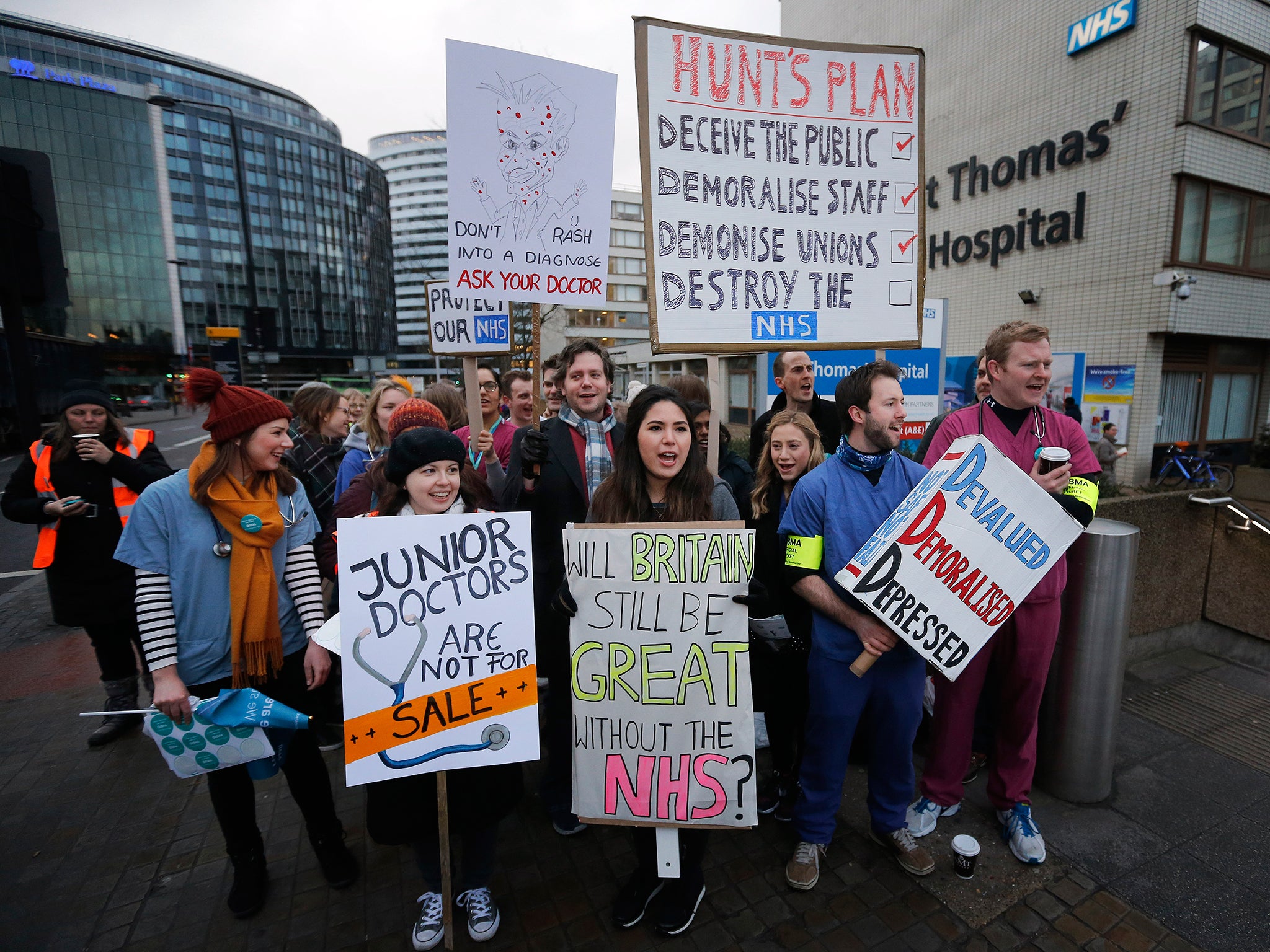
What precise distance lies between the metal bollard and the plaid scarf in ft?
7.78

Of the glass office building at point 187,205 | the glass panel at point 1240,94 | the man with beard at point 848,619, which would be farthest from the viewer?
the glass office building at point 187,205

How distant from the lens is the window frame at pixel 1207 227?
40.7ft

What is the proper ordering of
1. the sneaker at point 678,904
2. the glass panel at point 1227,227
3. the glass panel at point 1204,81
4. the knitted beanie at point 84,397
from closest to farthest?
the sneaker at point 678,904 → the knitted beanie at point 84,397 → the glass panel at point 1204,81 → the glass panel at point 1227,227

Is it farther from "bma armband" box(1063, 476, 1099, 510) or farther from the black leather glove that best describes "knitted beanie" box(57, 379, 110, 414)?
Answer: "bma armband" box(1063, 476, 1099, 510)

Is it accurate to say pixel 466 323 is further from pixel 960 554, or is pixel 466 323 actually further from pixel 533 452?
pixel 960 554

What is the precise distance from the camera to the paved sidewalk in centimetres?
240

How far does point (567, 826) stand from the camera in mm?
2998

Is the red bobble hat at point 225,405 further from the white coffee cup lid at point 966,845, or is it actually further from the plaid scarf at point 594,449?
the white coffee cup lid at point 966,845

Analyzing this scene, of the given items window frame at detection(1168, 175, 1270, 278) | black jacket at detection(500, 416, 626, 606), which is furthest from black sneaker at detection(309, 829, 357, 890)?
window frame at detection(1168, 175, 1270, 278)

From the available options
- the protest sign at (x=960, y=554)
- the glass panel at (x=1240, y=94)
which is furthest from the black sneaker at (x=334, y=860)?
the glass panel at (x=1240, y=94)

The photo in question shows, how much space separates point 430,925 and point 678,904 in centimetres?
98

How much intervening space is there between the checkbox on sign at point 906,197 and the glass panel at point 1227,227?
48.7 ft

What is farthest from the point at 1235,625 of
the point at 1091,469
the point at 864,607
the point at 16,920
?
the point at 16,920

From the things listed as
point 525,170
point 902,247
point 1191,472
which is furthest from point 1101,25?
point 525,170
